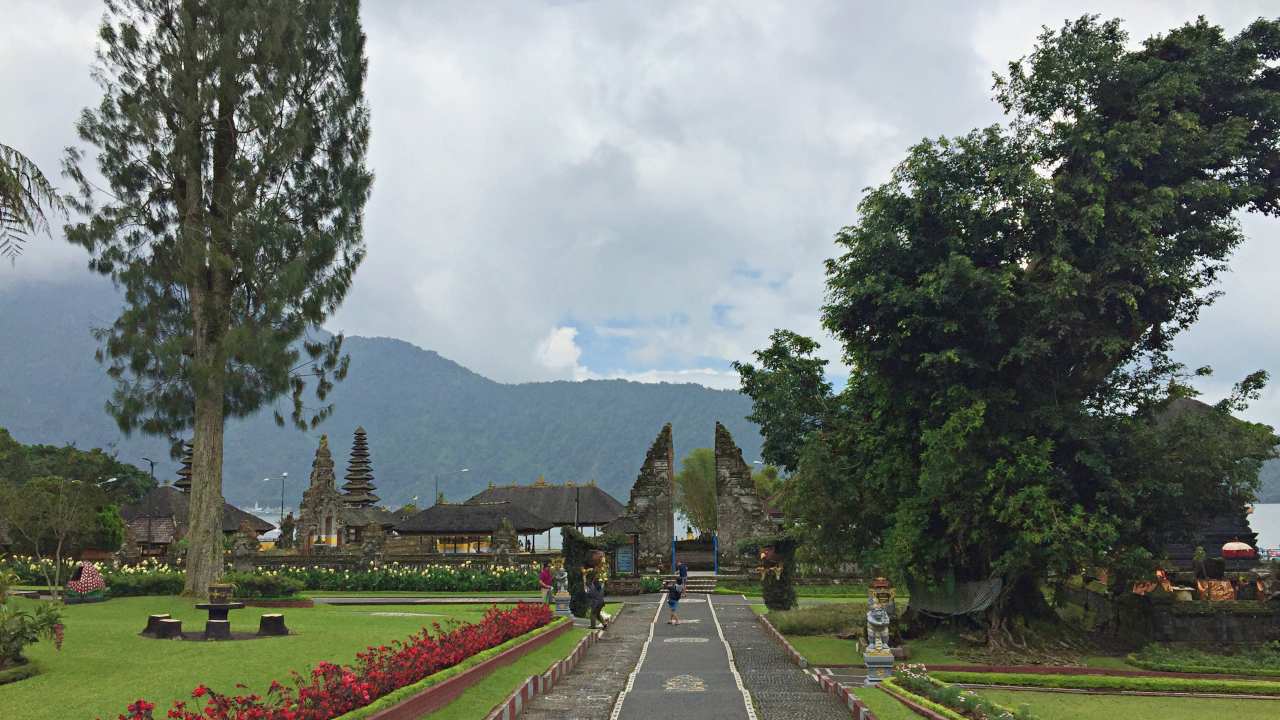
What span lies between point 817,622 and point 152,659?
16797mm

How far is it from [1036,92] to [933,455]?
1019 centimetres

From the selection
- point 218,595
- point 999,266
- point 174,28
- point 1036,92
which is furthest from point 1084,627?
point 174,28

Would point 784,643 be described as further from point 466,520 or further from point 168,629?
point 466,520

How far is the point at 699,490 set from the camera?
9006cm

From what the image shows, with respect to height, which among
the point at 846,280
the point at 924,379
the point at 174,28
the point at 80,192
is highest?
the point at 174,28

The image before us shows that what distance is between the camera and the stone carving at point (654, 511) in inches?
1857

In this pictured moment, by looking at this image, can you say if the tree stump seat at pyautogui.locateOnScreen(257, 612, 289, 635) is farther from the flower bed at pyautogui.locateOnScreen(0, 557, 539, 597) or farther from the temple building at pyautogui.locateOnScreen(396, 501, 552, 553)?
the temple building at pyautogui.locateOnScreen(396, 501, 552, 553)

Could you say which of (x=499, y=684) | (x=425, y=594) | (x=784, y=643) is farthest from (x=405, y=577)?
(x=499, y=684)

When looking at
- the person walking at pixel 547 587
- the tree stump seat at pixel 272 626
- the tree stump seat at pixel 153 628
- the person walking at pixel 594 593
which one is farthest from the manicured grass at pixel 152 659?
the person walking at pixel 547 587

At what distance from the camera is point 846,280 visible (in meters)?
22.6

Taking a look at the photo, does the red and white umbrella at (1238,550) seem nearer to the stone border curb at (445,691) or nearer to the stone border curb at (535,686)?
the stone border curb at (535,686)

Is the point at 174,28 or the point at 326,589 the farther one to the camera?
the point at 326,589

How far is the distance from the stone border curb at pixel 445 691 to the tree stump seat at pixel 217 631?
589 centimetres

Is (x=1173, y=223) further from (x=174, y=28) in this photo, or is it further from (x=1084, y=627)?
(x=174, y=28)
